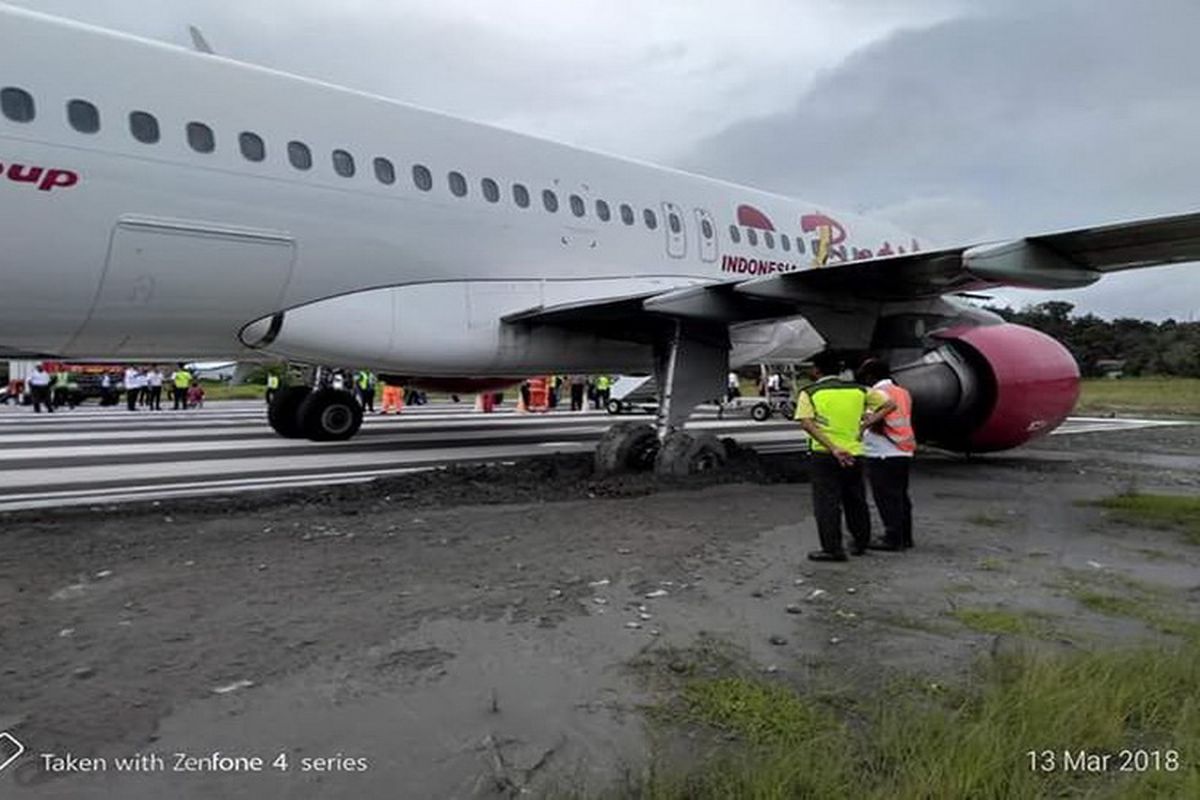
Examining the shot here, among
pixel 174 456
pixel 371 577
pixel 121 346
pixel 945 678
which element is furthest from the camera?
pixel 174 456

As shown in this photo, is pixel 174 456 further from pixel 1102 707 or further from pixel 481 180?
pixel 1102 707

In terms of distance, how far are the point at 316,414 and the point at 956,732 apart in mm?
11780

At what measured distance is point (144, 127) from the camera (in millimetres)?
6992

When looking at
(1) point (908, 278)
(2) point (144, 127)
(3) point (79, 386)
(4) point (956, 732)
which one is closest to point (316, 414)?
(2) point (144, 127)

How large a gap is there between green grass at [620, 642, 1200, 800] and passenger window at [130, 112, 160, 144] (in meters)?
6.18

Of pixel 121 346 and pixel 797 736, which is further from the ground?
pixel 121 346

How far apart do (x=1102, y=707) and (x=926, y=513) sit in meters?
4.26

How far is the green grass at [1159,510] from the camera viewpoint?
254 inches

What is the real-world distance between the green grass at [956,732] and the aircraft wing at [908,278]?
4.13 meters

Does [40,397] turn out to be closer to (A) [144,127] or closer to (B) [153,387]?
(B) [153,387]

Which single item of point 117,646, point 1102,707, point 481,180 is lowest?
point 1102,707

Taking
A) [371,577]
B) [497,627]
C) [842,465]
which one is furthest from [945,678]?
[371,577]

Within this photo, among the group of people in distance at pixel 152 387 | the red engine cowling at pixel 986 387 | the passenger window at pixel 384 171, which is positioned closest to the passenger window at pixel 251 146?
the passenger window at pixel 384 171

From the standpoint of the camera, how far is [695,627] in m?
3.80
